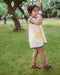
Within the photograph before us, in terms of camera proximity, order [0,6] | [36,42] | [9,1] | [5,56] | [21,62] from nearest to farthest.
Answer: [36,42] → [21,62] → [5,56] → [9,1] → [0,6]

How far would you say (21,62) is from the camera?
4312 millimetres

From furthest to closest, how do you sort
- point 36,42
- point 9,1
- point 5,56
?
point 9,1, point 5,56, point 36,42

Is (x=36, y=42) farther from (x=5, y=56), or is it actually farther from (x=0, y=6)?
(x=0, y=6)

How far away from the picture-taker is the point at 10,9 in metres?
10.1

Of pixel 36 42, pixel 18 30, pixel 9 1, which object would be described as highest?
pixel 9 1

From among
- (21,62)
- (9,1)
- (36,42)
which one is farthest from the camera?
(9,1)

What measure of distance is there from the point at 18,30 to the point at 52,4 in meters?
16.2

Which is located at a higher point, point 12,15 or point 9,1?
point 9,1

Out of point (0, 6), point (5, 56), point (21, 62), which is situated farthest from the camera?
point (0, 6)

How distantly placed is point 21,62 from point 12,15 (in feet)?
21.3

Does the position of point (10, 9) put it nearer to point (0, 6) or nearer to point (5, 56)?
point (5, 56)

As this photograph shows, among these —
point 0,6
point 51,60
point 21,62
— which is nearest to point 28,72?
Result: point 21,62

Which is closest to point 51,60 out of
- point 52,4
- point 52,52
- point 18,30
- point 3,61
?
point 52,52

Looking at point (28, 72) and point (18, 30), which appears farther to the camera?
point (18, 30)
